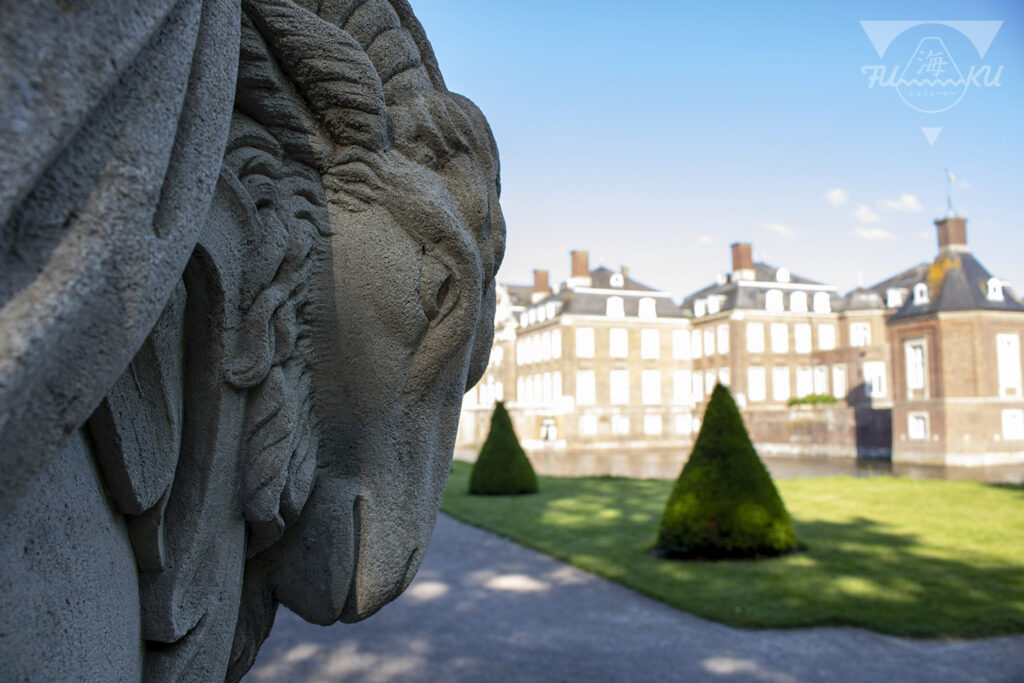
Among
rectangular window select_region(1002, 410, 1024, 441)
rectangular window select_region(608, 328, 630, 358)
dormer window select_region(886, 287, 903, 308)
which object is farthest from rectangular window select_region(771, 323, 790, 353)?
rectangular window select_region(1002, 410, 1024, 441)

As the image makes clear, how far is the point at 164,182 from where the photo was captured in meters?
0.71

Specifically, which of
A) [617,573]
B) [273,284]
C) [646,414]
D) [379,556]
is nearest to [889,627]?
[617,573]

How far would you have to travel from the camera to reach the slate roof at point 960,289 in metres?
28.5

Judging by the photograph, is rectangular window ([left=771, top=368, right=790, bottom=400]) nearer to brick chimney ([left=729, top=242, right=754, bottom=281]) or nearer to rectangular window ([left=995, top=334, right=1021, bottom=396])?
brick chimney ([left=729, top=242, right=754, bottom=281])

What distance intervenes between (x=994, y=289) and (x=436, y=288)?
109ft

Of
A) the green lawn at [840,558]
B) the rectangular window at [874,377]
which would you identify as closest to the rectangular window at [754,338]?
the rectangular window at [874,377]

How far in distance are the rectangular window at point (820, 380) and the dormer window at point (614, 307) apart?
10.9m

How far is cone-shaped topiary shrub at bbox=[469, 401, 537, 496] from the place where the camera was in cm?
1524

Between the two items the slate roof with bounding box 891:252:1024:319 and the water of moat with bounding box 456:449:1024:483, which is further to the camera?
the slate roof with bounding box 891:252:1024:319

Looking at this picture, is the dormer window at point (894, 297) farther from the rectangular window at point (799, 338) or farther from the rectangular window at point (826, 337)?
the rectangular window at point (799, 338)

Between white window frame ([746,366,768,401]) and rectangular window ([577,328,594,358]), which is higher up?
rectangular window ([577,328,594,358])

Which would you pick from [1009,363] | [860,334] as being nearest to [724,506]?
[1009,363]

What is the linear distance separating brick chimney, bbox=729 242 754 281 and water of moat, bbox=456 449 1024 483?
13.3 metres

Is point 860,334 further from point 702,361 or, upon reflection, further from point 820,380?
point 702,361
